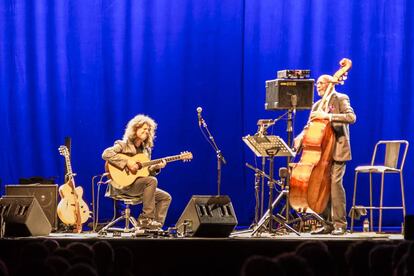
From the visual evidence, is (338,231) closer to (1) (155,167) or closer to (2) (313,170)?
(2) (313,170)

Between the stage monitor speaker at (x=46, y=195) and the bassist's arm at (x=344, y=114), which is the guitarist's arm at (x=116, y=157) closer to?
the stage monitor speaker at (x=46, y=195)

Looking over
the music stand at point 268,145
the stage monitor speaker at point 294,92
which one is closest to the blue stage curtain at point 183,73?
the stage monitor speaker at point 294,92

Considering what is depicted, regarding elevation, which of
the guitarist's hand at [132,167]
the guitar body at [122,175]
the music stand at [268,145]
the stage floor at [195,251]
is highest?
the music stand at [268,145]

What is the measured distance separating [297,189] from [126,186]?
1844 mm

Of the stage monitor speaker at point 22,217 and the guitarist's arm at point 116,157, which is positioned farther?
the guitarist's arm at point 116,157

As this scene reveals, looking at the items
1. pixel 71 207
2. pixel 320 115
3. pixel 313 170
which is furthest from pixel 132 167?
pixel 320 115

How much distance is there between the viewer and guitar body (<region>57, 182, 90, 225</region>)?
9133 millimetres

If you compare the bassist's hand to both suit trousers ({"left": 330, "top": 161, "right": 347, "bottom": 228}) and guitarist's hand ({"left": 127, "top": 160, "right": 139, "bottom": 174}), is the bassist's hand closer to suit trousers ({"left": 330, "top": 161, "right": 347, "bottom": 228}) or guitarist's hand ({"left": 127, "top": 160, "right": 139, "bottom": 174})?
suit trousers ({"left": 330, "top": 161, "right": 347, "bottom": 228})

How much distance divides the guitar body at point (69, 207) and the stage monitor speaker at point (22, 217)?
4.86 ft

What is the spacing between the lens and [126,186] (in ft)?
28.6

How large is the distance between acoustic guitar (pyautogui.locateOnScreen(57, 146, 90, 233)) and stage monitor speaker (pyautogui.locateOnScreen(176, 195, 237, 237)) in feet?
6.40

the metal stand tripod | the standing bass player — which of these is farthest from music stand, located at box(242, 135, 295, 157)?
the standing bass player

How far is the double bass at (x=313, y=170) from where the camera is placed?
26.9ft

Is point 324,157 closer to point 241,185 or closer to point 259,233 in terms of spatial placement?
point 259,233
